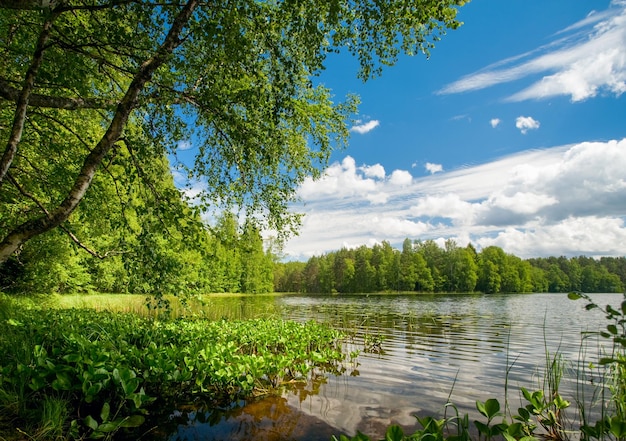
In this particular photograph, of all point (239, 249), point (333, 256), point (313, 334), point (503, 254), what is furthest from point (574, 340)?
point (333, 256)

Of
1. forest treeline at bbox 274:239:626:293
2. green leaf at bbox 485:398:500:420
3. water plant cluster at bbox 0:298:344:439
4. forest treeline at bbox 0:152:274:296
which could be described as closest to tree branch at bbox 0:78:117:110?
forest treeline at bbox 0:152:274:296

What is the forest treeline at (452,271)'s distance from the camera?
95.4 meters

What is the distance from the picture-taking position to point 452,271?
98.4 meters

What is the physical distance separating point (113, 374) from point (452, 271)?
10373 cm

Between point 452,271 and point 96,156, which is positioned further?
point 452,271

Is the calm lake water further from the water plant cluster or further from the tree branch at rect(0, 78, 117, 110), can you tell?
the tree branch at rect(0, 78, 117, 110)

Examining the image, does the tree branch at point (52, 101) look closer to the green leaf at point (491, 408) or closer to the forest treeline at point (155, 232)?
the forest treeline at point (155, 232)

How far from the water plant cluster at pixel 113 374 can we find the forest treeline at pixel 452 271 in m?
93.1

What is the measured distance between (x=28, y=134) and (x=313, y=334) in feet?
31.2

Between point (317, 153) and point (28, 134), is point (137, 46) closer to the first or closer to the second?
point (28, 134)

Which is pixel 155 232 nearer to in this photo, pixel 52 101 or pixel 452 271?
pixel 52 101

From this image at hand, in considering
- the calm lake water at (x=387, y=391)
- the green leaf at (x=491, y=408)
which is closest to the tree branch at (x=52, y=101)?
the calm lake water at (x=387, y=391)

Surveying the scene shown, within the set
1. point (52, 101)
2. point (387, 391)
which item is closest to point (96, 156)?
point (52, 101)

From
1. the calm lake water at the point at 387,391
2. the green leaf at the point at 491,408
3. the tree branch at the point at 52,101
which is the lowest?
the calm lake water at the point at 387,391
